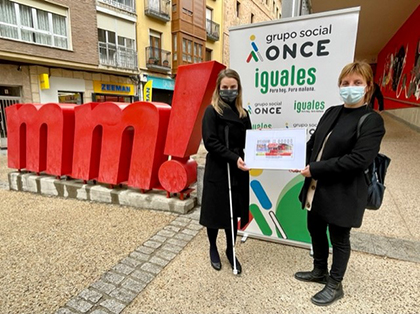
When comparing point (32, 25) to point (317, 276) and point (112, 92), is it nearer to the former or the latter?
point (112, 92)

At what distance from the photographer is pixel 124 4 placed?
1545 cm

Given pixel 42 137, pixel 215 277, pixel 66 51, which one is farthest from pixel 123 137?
pixel 66 51

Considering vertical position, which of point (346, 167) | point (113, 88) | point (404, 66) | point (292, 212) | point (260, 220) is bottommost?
point (260, 220)

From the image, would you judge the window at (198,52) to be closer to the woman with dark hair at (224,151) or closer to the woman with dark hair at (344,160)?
the woman with dark hair at (224,151)

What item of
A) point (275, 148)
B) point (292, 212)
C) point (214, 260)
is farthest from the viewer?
point (292, 212)

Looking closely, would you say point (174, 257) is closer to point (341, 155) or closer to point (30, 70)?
point (341, 155)

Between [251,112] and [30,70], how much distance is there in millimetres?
13193

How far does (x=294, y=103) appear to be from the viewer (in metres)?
2.68

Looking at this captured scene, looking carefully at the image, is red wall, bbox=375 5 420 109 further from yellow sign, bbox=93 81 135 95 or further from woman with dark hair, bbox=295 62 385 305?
yellow sign, bbox=93 81 135 95

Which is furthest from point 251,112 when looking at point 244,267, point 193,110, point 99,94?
point 99,94

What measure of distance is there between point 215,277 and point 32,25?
1467 centimetres

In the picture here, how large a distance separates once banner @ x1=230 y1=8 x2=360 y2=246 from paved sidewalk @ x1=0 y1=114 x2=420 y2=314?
38cm

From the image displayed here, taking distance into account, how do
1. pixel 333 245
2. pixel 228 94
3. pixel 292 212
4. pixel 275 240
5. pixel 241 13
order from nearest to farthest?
1. pixel 333 245
2. pixel 228 94
3. pixel 292 212
4. pixel 275 240
5. pixel 241 13

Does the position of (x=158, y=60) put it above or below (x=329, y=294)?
above
